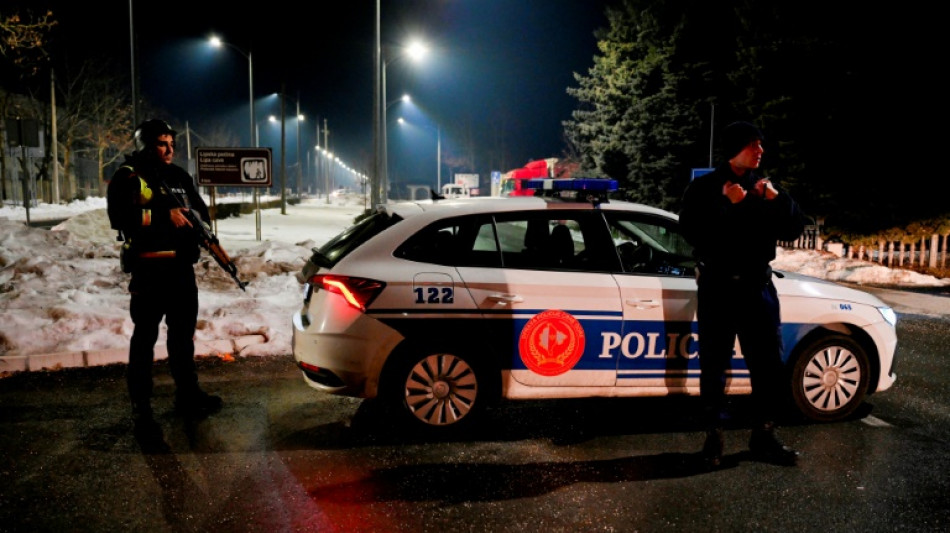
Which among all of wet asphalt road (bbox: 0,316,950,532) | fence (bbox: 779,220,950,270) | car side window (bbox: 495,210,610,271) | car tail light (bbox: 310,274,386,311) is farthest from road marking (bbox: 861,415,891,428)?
fence (bbox: 779,220,950,270)

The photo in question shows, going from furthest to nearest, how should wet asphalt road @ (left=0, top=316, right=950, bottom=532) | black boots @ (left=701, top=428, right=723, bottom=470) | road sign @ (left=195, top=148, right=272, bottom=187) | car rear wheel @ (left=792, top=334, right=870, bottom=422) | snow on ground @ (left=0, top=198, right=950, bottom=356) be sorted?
1. road sign @ (left=195, top=148, right=272, bottom=187)
2. snow on ground @ (left=0, top=198, right=950, bottom=356)
3. car rear wheel @ (left=792, top=334, right=870, bottom=422)
4. black boots @ (left=701, top=428, right=723, bottom=470)
5. wet asphalt road @ (left=0, top=316, right=950, bottom=532)

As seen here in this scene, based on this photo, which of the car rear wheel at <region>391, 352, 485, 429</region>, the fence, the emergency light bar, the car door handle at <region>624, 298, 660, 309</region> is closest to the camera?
the car rear wheel at <region>391, 352, 485, 429</region>

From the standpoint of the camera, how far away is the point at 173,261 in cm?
503

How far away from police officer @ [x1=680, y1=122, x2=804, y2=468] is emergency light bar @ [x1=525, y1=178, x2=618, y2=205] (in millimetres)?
845

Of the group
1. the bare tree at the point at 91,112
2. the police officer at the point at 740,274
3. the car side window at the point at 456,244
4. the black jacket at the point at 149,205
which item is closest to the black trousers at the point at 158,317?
the black jacket at the point at 149,205

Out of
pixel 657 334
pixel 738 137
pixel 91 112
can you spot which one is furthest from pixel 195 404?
pixel 91 112

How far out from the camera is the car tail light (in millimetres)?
4492

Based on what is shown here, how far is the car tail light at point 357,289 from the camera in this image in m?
4.49

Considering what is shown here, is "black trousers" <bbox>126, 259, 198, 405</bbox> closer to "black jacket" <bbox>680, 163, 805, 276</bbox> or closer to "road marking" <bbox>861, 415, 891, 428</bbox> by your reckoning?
"black jacket" <bbox>680, 163, 805, 276</bbox>

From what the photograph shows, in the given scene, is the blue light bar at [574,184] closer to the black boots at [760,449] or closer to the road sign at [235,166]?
the black boots at [760,449]

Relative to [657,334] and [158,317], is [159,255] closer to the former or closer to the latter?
[158,317]

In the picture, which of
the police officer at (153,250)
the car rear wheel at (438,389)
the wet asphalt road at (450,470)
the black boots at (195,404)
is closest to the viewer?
the wet asphalt road at (450,470)

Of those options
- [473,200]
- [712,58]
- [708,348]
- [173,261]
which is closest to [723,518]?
[708,348]

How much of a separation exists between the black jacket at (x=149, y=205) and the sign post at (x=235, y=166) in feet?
35.2
